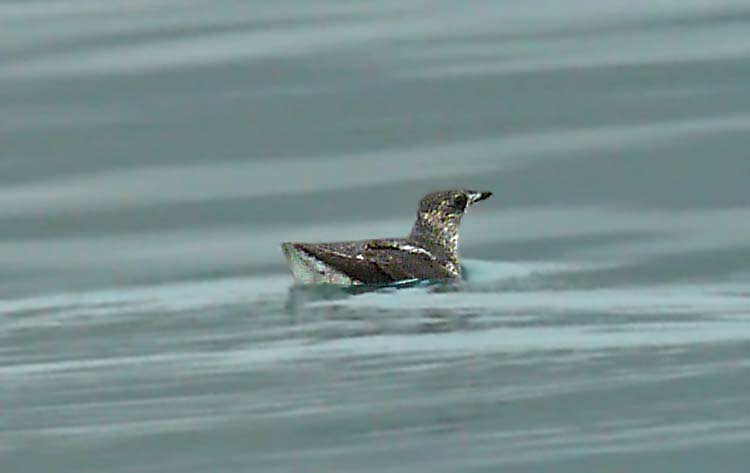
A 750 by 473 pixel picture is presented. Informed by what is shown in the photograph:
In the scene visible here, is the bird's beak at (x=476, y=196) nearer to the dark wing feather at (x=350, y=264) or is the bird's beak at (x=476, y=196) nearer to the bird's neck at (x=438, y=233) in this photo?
the bird's neck at (x=438, y=233)

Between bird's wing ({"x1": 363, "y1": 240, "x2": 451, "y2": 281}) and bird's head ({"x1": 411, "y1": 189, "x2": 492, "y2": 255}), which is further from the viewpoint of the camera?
bird's head ({"x1": 411, "y1": 189, "x2": 492, "y2": 255})

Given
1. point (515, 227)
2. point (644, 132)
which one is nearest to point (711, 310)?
point (515, 227)

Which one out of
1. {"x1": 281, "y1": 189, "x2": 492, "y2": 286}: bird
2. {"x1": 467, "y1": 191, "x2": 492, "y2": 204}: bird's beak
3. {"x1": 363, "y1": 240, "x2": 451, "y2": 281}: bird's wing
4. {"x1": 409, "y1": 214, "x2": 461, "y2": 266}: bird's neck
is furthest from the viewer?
{"x1": 467, "y1": 191, "x2": 492, "y2": 204}: bird's beak

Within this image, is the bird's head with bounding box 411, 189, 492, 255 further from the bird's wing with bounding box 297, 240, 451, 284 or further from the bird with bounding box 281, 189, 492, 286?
the bird's wing with bounding box 297, 240, 451, 284

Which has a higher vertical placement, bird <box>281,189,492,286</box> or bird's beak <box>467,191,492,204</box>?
bird's beak <box>467,191,492,204</box>

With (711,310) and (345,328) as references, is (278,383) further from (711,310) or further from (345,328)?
(711,310)

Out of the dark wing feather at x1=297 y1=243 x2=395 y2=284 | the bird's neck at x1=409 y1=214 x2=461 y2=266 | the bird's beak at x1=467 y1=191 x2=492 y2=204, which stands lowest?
the dark wing feather at x1=297 y1=243 x2=395 y2=284

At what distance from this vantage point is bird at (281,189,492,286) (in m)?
13.4

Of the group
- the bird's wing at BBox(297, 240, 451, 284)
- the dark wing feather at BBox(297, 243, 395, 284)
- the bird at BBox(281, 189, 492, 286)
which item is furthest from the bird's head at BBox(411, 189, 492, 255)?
the dark wing feather at BBox(297, 243, 395, 284)

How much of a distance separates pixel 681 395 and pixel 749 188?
6103mm

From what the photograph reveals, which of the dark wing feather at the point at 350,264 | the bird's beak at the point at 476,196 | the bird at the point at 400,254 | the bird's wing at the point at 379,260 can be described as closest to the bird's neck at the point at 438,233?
the bird at the point at 400,254

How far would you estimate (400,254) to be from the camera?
13.9m

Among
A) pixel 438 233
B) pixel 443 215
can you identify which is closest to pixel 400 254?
pixel 438 233

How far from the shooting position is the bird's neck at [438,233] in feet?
47.8
